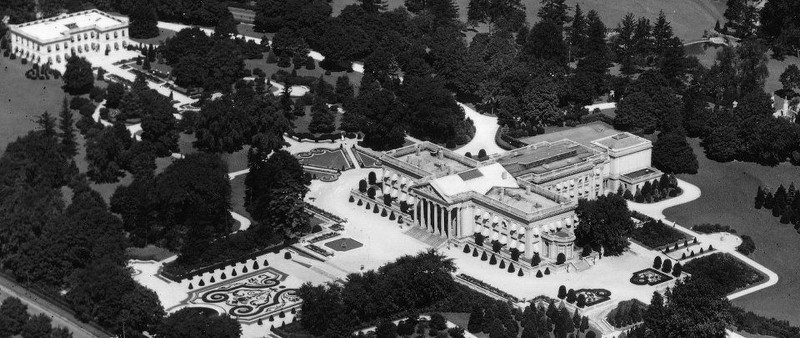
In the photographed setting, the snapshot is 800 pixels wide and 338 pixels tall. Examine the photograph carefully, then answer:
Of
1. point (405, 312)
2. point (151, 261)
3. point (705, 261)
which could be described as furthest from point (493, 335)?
point (151, 261)

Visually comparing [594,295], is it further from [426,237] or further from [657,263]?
[426,237]

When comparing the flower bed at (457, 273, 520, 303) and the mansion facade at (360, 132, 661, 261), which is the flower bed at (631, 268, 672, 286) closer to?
the mansion facade at (360, 132, 661, 261)

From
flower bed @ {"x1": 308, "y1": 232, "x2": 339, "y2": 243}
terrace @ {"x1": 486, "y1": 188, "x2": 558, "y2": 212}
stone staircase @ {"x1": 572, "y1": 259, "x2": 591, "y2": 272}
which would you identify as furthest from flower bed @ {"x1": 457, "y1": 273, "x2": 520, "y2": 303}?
→ flower bed @ {"x1": 308, "y1": 232, "x2": 339, "y2": 243}

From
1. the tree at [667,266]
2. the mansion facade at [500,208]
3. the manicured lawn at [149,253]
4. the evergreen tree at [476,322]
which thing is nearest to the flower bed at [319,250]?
the mansion facade at [500,208]

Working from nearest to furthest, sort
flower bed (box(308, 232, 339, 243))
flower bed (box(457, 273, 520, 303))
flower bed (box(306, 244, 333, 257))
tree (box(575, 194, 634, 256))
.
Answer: flower bed (box(457, 273, 520, 303)), tree (box(575, 194, 634, 256)), flower bed (box(306, 244, 333, 257)), flower bed (box(308, 232, 339, 243))

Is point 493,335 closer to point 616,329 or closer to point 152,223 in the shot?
point 616,329

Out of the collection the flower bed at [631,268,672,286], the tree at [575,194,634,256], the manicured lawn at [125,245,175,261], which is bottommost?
the manicured lawn at [125,245,175,261]

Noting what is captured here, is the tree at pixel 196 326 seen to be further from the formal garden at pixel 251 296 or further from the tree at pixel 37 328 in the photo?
the tree at pixel 37 328
